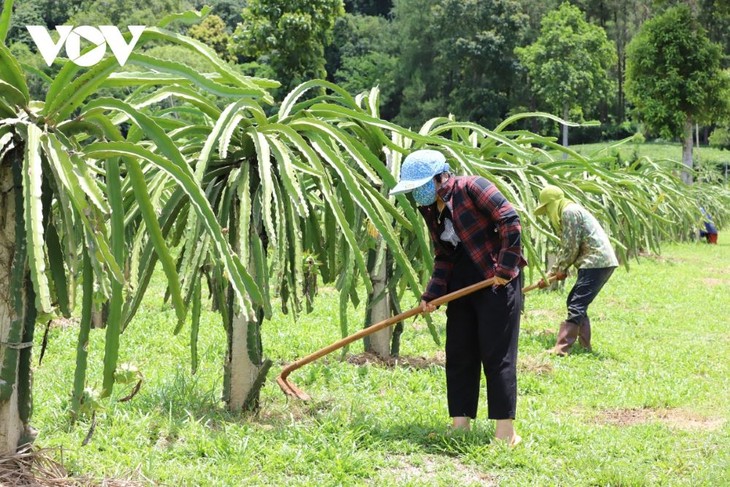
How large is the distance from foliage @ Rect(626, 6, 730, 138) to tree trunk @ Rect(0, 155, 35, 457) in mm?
22574

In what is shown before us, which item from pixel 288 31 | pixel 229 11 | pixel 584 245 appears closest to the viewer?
pixel 584 245

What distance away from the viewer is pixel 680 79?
2298 centimetres

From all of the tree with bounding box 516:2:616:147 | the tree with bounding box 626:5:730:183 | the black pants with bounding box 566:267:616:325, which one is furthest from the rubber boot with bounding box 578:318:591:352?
the tree with bounding box 516:2:616:147

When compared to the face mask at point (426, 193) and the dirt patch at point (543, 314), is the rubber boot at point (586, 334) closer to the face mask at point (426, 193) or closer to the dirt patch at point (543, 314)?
the dirt patch at point (543, 314)

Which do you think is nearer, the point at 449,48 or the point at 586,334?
the point at 586,334

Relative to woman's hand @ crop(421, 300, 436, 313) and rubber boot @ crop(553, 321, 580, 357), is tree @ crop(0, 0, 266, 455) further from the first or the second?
rubber boot @ crop(553, 321, 580, 357)

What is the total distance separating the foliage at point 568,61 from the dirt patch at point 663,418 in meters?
31.8

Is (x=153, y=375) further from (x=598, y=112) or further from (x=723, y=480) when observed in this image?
(x=598, y=112)

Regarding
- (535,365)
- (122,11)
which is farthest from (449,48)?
(535,365)

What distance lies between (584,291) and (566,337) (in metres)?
0.41

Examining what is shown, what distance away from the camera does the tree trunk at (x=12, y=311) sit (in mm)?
2678

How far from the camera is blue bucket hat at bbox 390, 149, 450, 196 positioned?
413cm

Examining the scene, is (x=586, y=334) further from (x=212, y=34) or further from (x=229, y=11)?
(x=229, y=11)

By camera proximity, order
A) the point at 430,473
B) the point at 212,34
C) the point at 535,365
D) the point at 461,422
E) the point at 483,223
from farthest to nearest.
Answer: the point at 212,34
the point at 535,365
the point at 461,422
the point at 483,223
the point at 430,473
